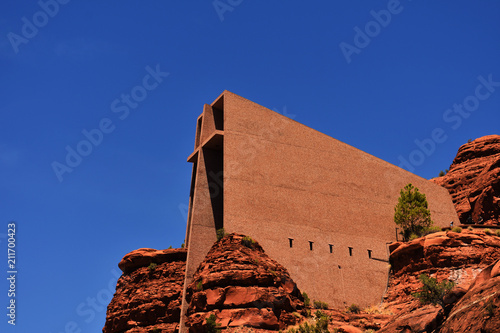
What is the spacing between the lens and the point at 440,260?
105 feet

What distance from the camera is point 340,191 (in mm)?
38031

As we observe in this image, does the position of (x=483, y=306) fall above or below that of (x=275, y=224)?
below

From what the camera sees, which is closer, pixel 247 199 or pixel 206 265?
pixel 206 265

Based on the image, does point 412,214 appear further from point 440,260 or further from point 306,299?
point 306,299

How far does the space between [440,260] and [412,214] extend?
21.1 feet

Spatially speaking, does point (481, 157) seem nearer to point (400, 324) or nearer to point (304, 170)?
point (304, 170)

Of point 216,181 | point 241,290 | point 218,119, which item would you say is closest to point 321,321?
point 241,290

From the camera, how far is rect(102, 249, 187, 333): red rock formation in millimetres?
33188

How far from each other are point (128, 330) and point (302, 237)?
12674 mm

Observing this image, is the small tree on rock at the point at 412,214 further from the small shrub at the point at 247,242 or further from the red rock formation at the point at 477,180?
the small shrub at the point at 247,242

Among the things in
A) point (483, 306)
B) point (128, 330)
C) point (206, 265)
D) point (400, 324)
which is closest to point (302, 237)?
point (206, 265)

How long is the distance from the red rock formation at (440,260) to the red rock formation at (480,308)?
44.6 feet

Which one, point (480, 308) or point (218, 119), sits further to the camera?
point (218, 119)

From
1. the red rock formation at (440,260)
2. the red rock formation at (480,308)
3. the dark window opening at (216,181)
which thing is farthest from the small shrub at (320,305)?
the red rock formation at (480,308)
